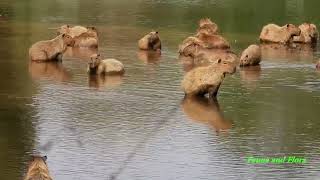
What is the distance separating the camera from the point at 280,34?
42.0m

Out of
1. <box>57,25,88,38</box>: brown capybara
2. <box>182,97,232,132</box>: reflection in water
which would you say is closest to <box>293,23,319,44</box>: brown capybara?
<box>57,25,88,38</box>: brown capybara

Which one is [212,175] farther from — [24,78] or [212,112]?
[24,78]

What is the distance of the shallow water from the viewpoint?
19.5 meters

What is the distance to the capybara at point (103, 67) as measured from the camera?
102 feet

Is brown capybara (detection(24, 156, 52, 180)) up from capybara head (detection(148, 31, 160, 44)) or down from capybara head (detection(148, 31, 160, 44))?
down

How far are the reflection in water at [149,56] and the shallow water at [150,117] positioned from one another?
0.82ft

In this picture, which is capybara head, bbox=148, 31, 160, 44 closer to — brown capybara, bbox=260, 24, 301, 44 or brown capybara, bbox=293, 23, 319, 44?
brown capybara, bbox=260, 24, 301, 44

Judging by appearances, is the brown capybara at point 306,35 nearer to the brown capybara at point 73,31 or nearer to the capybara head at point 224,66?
the brown capybara at point 73,31

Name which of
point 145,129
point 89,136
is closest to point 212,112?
point 145,129

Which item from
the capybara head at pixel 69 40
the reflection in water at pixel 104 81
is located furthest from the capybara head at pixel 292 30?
the reflection in water at pixel 104 81

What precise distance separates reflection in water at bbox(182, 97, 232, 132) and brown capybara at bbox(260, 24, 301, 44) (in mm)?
15308

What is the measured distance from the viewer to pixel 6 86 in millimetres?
28844

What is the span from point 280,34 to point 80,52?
33.4 feet

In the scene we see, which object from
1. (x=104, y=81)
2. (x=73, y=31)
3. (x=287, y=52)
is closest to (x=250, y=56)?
(x=287, y=52)
